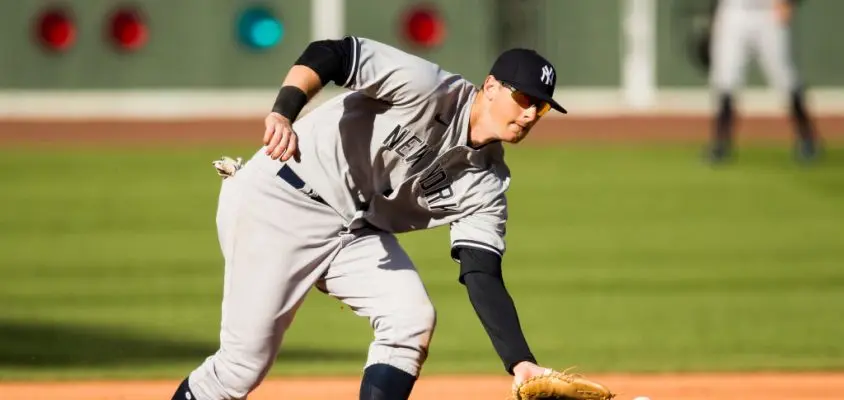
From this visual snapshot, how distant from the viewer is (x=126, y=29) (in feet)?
67.5

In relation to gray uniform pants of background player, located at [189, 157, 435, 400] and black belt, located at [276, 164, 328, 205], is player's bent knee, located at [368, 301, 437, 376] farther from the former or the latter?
black belt, located at [276, 164, 328, 205]

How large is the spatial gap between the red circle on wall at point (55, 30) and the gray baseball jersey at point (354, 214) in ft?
50.9

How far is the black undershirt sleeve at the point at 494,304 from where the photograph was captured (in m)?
5.12

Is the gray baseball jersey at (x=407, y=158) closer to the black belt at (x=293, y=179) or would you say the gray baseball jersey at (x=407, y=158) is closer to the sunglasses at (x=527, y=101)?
the black belt at (x=293, y=179)

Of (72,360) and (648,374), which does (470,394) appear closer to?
(648,374)

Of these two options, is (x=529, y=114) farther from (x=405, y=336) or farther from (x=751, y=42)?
(x=751, y=42)

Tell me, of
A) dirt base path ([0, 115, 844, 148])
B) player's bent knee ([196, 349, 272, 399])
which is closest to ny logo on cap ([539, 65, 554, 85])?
player's bent knee ([196, 349, 272, 399])

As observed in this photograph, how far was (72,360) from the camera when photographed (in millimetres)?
8383

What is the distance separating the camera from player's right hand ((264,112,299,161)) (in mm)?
4969

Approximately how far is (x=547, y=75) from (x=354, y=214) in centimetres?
91

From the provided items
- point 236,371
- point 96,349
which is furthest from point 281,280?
point 96,349

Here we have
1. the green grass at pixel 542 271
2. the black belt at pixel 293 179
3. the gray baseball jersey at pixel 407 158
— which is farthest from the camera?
the green grass at pixel 542 271

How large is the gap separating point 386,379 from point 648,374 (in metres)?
2.82

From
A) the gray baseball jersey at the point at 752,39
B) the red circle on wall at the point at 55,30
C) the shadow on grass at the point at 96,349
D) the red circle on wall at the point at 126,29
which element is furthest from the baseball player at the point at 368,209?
the red circle on wall at the point at 55,30
